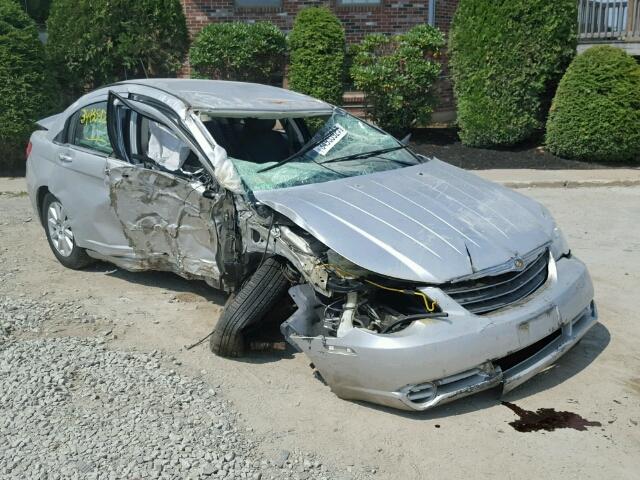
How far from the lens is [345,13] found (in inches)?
586

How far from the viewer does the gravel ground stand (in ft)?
11.9

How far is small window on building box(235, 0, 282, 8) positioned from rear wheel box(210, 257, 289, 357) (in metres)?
11.2

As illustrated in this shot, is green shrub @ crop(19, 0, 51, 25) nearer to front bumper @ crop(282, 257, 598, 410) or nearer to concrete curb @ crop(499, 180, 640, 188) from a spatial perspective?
concrete curb @ crop(499, 180, 640, 188)

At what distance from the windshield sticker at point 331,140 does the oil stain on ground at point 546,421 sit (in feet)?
7.86

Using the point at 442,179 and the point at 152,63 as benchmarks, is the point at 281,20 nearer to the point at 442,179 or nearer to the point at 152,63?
the point at 152,63

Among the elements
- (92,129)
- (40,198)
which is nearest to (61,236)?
(40,198)

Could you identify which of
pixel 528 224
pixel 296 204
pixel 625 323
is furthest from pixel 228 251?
pixel 625 323

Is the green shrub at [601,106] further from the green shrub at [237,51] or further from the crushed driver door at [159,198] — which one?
the crushed driver door at [159,198]

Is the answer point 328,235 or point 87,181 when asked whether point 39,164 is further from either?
point 328,235

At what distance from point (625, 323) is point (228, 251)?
9.73ft

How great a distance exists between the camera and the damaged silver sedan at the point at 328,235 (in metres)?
4.06

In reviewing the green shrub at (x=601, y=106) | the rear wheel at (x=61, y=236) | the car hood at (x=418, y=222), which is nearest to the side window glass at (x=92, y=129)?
the rear wheel at (x=61, y=236)

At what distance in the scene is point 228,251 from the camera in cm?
496

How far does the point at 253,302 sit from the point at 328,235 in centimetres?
76
